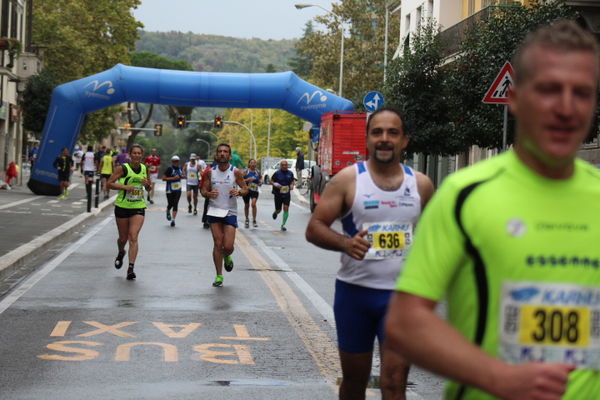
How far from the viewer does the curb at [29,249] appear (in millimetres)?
15631

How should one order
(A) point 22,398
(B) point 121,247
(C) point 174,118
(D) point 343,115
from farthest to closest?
(C) point 174,118, (D) point 343,115, (B) point 121,247, (A) point 22,398

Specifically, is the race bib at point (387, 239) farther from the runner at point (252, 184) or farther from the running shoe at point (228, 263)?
the runner at point (252, 184)

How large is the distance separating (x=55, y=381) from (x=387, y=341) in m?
5.78

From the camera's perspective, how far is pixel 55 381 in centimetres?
786

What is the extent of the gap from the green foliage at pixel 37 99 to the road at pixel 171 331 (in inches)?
1277

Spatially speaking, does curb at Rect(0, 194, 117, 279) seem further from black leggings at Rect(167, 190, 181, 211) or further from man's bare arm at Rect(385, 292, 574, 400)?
man's bare arm at Rect(385, 292, 574, 400)

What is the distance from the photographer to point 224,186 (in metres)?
15.3

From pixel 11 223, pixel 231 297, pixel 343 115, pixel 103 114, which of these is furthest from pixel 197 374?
pixel 103 114

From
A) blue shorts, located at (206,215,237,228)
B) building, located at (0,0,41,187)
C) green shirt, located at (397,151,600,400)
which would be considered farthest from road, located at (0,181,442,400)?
building, located at (0,0,41,187)

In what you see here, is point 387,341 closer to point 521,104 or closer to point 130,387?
point 521,104

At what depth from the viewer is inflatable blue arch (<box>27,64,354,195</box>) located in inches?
1410

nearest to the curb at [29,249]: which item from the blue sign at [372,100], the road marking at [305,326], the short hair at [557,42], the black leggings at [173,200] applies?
the black leggings at [173,200]

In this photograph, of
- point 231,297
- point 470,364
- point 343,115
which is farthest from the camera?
point 343,115

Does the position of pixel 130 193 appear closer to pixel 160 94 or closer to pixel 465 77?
pixel 465 77
